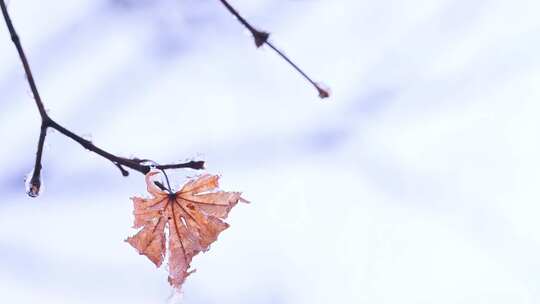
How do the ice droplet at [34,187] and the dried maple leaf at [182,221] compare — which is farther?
the dried maple leaf at [182,221]

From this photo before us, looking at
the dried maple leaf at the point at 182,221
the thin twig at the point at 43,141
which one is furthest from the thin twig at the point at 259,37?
the dried maple leaf at the point at 182,221

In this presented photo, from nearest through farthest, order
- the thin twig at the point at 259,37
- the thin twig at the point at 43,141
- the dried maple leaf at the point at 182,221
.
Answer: the thin twig at the point at 259,37 < the thin twig at the point at 43,141 < the dried maple leaf at the point at 182,221

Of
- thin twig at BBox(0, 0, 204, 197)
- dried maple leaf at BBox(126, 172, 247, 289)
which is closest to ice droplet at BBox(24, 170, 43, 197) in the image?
thin twig at BBox(0, 0, 204, 197)

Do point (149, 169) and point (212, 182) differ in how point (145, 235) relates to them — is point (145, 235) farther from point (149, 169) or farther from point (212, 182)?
point (149, 169)

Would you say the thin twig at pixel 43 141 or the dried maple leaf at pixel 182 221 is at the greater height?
the dried maple leaf at pixel 182 221

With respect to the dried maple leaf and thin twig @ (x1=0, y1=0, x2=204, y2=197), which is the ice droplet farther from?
the dried maple leaf

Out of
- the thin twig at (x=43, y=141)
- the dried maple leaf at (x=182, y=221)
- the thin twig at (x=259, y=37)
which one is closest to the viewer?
the thin twig at (x=259, y=37)

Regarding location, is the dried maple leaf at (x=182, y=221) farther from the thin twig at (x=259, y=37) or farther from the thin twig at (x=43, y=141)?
the thin twig at (x=259, y=37)

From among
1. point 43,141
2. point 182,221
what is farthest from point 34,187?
point 182,221
